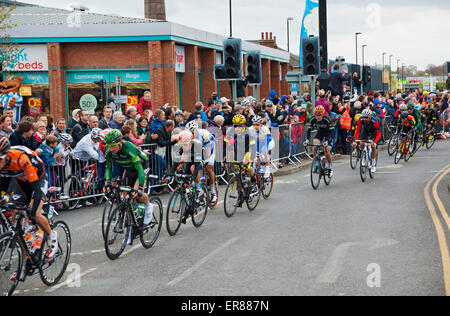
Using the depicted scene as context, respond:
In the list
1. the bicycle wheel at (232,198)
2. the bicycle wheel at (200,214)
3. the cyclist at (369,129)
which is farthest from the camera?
the cyclist at (369,129)

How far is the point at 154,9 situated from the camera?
195 feet

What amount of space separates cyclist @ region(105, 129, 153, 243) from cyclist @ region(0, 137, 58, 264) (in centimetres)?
134

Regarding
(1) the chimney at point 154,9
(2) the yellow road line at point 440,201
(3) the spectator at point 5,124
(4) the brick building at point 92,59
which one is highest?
(1) the chimney at point 154,9

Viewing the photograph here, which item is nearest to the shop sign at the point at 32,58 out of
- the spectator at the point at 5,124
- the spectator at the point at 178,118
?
the spectator at the point at 178,118

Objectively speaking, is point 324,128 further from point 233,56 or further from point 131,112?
point 131,112

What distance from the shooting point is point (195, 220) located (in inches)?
449

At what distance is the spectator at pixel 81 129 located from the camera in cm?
1438

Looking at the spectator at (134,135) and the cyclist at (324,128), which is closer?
the spectator at (134,135)

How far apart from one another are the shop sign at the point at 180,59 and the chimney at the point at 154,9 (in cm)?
2597

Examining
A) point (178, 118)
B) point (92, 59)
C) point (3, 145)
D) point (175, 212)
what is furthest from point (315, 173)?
point (92, 59)

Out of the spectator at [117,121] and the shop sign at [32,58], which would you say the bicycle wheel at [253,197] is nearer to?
the spectator at [117,121]

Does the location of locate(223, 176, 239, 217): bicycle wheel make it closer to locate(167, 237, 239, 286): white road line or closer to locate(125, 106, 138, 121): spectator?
locate(167, 237, 239, 286): white road line

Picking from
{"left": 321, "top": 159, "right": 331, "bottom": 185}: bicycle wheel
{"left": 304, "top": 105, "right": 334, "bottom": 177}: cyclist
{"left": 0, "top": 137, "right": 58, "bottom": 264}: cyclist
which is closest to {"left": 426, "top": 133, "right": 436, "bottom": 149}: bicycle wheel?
{"left": 321, "top": 159, "right": 331, "bottom": 185}: bicycle wheel

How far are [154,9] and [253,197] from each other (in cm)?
4933
